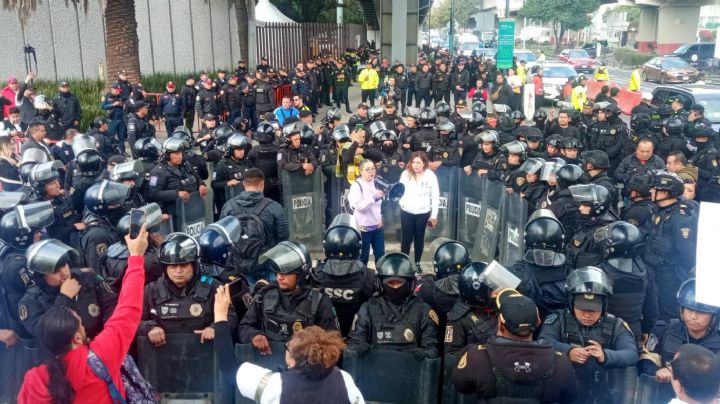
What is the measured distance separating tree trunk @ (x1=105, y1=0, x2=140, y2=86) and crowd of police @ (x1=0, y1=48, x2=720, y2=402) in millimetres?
8519

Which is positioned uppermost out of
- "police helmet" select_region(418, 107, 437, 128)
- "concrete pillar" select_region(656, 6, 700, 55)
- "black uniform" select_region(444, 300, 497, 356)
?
"concrete pillar" select_region(656, 6, 700, 55)

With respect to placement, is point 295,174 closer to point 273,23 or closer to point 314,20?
point 273,23

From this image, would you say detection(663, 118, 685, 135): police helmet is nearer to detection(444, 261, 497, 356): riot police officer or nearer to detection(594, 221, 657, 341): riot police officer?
detection(594, 221, 657, 341): riot police officer

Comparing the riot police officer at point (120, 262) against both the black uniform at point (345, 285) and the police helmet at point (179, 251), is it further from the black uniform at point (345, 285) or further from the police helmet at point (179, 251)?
the black uniform at point (345, 285)

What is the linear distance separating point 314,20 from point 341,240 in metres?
36.9

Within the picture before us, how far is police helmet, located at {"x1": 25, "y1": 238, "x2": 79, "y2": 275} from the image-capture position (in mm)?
4371

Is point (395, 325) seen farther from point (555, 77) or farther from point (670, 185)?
point (555, 77)

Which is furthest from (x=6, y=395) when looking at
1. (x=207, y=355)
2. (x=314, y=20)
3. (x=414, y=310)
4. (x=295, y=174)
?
(x=314, y=20)

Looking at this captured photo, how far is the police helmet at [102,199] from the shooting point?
6074 millimetres

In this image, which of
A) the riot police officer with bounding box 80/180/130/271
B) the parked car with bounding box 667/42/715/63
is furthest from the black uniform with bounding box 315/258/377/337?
the parked car with bounding box 667/42/715/63

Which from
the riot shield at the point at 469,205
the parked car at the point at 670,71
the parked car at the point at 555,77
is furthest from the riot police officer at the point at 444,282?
the parked car at the point at 670,71

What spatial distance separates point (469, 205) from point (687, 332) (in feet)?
18.3

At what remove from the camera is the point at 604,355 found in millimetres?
4133

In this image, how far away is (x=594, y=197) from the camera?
246 inches
